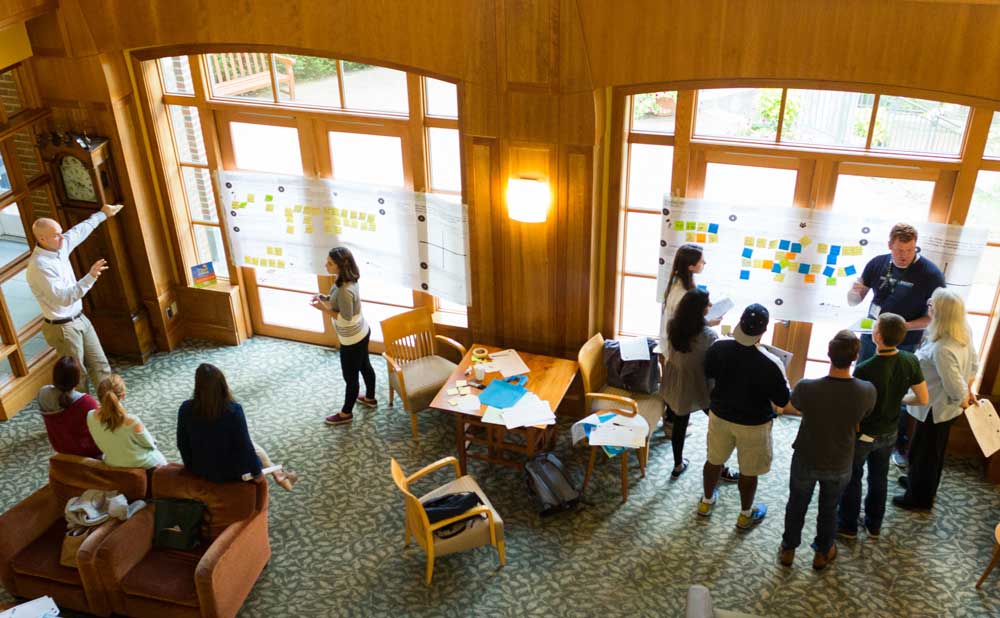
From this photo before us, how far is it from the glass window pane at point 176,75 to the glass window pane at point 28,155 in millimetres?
1220

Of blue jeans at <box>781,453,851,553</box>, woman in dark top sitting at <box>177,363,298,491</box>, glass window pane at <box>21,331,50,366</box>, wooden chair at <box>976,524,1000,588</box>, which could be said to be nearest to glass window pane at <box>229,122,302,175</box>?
glass window pane at <box>21,331,50,366</box>

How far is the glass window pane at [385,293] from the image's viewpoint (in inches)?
307

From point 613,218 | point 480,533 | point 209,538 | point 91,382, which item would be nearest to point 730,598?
point 480,533

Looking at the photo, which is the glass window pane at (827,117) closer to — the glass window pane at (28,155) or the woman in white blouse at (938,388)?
the woman in white blouse at (938,388)

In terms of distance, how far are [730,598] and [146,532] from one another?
145 inches

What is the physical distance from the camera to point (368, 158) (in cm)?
726

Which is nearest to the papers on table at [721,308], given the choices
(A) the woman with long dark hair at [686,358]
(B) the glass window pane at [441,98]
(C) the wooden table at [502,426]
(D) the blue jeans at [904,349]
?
(A) the woman with long dark hair at [686,358]

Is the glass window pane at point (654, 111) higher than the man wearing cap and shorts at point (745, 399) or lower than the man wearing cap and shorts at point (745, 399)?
higher

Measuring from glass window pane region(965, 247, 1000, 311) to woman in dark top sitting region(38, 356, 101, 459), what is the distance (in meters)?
6.09

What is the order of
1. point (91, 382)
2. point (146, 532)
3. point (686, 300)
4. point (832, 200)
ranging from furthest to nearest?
point (91, 382), point (832, 200), point (686, 300), point (146, 532)

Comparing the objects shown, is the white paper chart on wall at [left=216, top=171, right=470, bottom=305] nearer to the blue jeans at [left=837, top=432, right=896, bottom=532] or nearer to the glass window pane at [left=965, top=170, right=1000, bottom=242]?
the blue jeans at [left=837, top=432, right=896, bottom=532]

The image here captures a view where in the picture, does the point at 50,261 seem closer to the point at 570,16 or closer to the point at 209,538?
the point at 209,538

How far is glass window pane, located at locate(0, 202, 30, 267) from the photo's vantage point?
738 cm

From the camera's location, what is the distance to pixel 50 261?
22.2 feet
